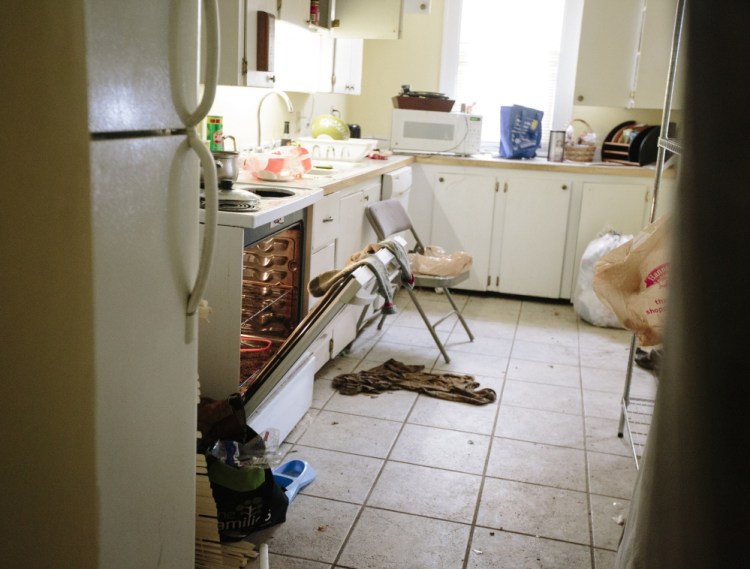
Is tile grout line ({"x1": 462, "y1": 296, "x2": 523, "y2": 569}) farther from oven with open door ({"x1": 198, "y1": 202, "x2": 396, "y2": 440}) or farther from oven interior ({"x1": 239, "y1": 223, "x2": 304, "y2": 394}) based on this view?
oven interior ({"x1": 239, "y1": 223, "x2": 304, "y2": 394})

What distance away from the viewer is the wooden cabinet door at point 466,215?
492cm

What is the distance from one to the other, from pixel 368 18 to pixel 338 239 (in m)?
1.63

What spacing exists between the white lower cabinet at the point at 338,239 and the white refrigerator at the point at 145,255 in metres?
1.47

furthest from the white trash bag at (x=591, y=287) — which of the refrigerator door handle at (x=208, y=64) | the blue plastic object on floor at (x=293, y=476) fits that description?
the refrigerator door handle at (x=208, y=64)

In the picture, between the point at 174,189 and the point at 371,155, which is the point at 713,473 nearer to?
the point at 174,189

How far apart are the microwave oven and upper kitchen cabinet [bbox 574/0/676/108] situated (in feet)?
2.33

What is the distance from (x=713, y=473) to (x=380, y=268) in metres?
2.26

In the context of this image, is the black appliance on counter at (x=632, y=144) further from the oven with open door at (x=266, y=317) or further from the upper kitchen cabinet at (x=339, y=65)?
the oven with open door at (x=266, y=317)

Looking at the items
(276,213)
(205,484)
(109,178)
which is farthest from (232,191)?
(109,178)

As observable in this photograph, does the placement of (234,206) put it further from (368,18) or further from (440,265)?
(368,18)

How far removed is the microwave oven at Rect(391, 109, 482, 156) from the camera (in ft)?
16.2

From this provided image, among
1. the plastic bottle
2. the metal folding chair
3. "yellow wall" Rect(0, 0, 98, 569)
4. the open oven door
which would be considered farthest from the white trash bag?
"yellow wall" Rect(0, 0, 98, 569)

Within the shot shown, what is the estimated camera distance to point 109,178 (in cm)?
125

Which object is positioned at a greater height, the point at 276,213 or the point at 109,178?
the point at 109,178
